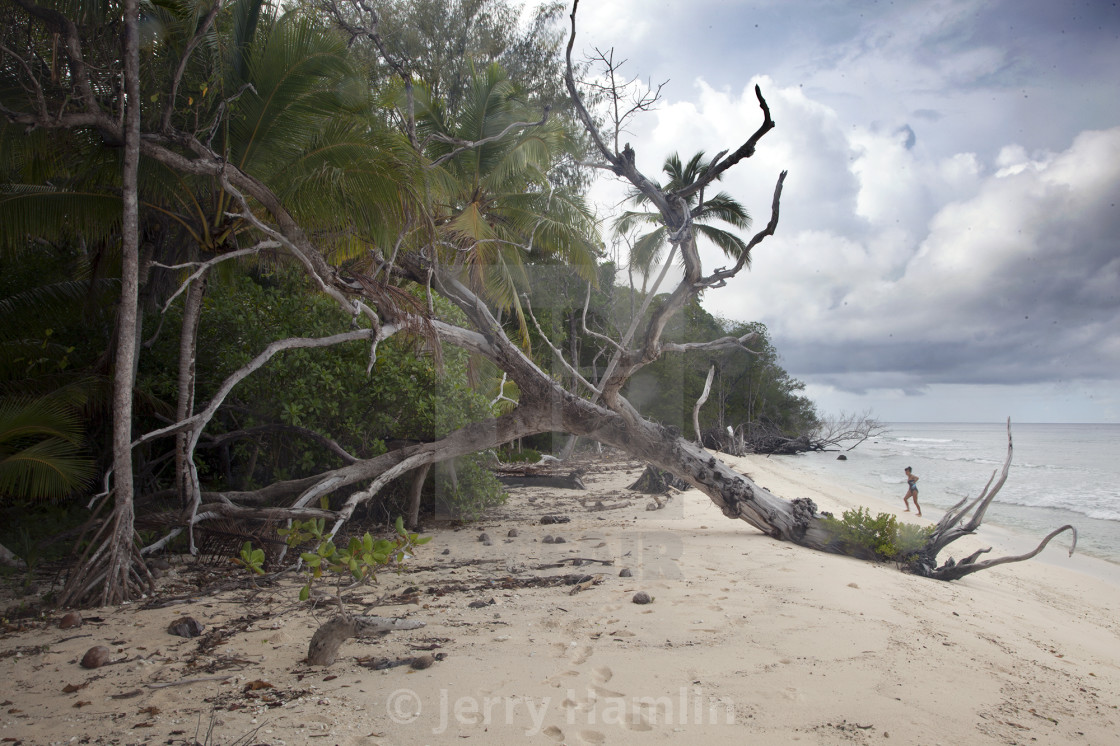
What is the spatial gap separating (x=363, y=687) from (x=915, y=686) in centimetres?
281

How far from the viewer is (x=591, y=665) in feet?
11.1

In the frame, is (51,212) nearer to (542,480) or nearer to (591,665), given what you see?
(591,665)

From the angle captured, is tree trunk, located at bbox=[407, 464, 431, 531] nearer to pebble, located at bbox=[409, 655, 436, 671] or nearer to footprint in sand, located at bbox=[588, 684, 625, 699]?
pebble, located at bbox=[409, 655, 436, 671]

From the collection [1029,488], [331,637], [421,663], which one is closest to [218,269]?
[331,637]

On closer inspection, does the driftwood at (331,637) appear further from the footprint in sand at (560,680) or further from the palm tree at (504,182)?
the palm tree at (504,182)

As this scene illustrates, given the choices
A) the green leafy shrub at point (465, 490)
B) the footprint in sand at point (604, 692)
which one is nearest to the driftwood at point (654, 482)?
the green leafy shrub at point (465, 490)

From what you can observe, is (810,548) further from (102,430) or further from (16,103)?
(16,103)

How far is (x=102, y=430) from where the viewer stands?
6.65 metres

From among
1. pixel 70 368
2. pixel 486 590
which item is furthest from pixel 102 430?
pixel 486 590

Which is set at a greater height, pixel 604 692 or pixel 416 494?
pixel 416 494

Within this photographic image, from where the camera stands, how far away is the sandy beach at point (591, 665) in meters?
2.75

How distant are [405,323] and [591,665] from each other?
12.5 feet

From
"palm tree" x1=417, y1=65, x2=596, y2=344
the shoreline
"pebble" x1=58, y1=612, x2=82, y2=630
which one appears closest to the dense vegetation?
"pebble" x1=58, y1=612, x2=82, y2=630

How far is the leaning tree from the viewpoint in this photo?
15.7ft
